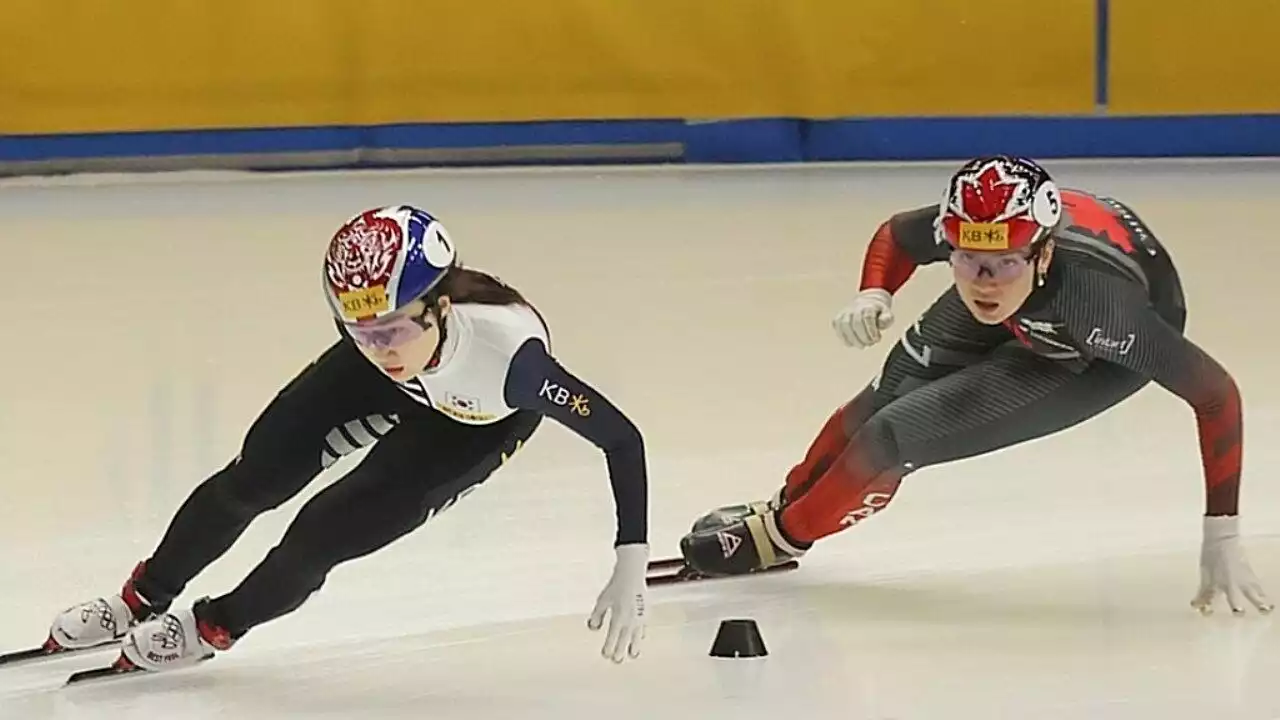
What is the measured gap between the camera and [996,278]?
9.06 feet

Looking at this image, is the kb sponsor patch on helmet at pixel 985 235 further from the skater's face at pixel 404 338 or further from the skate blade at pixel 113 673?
the skate blade at pixel 113 673

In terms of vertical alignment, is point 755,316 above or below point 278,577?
above

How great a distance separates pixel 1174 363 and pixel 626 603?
952mm

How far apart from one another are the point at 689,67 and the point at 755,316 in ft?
11.8

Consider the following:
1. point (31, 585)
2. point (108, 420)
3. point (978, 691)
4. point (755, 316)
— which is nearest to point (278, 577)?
point (31, 585)

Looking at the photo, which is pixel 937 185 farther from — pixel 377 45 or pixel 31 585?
pixel 31 585

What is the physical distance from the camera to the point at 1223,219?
7.30 metres

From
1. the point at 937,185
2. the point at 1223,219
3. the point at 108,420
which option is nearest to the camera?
the point at 108,420

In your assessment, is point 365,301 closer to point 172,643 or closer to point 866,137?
point 172,643

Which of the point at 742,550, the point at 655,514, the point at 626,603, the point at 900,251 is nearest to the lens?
the point at 626,603

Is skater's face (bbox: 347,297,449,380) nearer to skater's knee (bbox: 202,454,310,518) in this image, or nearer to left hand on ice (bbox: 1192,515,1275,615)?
skater's knee (bbox: 202,454,310,518)

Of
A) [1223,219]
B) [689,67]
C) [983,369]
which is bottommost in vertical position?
[983,369]

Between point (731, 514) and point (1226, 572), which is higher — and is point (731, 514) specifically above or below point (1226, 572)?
above

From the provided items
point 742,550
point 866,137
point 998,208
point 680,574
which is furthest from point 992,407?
point 866,137
